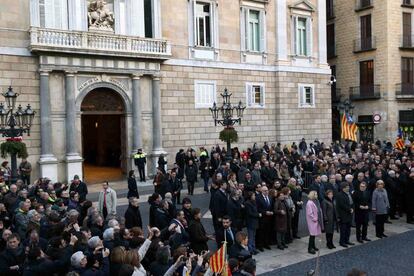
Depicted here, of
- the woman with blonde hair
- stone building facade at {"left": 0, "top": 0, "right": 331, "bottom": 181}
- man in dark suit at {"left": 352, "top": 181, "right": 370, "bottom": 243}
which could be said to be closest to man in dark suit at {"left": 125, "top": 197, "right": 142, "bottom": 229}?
the woman with blonde hair

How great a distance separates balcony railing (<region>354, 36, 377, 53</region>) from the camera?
3644 centimetres

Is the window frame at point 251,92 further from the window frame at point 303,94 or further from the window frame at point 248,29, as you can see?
the window frame at point 303,94

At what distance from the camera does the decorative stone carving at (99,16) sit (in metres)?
22.9

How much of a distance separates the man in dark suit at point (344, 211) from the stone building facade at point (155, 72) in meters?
13.3

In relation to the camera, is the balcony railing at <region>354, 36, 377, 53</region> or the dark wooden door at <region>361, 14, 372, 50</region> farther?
the dark wooden door at <region>361, 14, 372, 50</region>

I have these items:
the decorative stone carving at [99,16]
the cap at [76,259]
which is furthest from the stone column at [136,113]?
the cap at [76,259]

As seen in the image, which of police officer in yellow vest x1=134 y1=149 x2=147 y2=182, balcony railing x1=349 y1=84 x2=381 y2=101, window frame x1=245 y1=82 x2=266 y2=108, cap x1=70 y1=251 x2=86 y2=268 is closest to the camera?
cap x1=70 y1=251 x2=86 y2=268

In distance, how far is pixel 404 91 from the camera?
36.3 m

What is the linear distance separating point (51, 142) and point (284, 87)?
1517 centimetres

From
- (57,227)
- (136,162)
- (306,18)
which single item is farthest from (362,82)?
(57,227)

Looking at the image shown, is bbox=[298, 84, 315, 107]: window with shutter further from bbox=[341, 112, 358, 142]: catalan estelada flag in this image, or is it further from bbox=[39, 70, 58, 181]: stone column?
bbox=[39, 70, 58, 181]: stone column

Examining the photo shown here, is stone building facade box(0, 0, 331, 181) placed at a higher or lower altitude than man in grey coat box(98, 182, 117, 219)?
higher

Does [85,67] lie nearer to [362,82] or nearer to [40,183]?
[40,183]

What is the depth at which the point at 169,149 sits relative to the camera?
25125mm
